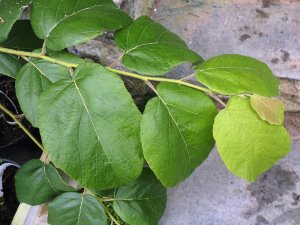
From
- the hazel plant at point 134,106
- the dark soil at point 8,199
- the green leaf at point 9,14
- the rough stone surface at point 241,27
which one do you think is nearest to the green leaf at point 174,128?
the hazel plant at point 134,106

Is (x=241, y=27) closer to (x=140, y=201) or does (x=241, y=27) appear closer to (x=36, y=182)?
(x=140, y=201)

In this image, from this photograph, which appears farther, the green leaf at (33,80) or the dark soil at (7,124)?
the dark soil at (7,124)

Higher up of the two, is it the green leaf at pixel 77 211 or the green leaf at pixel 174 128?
the green leaf at pixel 174 128

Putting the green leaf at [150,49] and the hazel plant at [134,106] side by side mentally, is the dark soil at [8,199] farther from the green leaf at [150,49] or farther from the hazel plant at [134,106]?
the green leaf at [150,49]

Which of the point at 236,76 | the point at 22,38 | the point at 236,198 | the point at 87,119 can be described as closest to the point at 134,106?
the point at 87,119

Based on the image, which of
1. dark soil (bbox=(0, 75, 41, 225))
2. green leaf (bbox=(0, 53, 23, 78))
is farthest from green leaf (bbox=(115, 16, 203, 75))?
dark soil (bbox=(0, 75, 41, 225))

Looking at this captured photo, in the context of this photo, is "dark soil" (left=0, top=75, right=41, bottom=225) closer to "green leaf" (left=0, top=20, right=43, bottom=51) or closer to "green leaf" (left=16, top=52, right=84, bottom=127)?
"green leaf" (left=0, top=20, right=43, bottom=51)

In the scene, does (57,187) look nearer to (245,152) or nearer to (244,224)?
(245,152)
